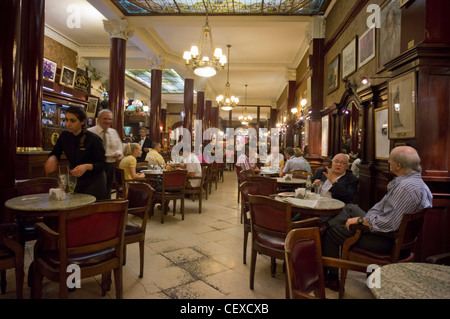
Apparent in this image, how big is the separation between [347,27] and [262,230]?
16.3 ft

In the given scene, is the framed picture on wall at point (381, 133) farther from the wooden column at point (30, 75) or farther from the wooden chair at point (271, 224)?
the wooden column at point (30, 75)

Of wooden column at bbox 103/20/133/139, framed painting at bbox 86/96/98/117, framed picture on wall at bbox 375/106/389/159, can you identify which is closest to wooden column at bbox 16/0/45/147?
wooden column at bbox 103/20/133/139

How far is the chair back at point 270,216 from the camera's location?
88.6 inches

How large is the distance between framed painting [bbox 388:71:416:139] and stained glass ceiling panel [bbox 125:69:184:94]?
11.7m

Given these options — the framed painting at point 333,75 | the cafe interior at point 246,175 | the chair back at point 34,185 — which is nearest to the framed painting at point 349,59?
the cafe interior at point 246,175

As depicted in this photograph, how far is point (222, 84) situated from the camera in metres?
15.8

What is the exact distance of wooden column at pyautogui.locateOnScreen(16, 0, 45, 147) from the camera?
3.79 meters

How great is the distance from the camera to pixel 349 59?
5.29 meters

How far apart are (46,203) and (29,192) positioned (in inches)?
32.7

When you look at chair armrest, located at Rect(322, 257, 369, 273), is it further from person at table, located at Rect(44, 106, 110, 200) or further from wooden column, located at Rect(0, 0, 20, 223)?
wooden column, located at Rect(0, 0, 20, 223)

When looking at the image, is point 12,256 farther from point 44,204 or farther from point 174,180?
point 174,180

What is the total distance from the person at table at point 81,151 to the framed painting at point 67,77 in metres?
8.33

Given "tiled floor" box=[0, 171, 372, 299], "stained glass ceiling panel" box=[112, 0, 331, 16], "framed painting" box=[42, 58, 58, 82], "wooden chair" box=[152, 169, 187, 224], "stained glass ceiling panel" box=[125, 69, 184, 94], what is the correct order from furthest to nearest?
"stained glass ceiling panel" box=[125, 69, 184, 94] < "framed painting" box=[42, 58, 58, 82] < "stained glass ceiling panel" box=[112, 0, 331, 16] < "wooden chair" box=[152, 169, 187, 224] < "tiled floor" box=[0, 171, 372, 299]
